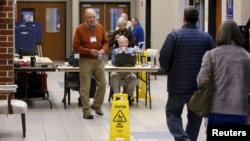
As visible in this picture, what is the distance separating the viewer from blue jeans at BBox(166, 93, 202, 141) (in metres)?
6.98

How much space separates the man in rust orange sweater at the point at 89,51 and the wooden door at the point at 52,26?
15489mm

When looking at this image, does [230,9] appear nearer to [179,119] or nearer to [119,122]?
[119,122]

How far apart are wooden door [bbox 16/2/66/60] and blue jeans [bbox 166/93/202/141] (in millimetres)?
19352

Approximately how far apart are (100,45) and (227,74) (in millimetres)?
5218

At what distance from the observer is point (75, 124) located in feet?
33.5

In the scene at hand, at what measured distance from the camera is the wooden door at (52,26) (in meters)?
26.2

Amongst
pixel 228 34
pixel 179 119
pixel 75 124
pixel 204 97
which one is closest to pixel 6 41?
pixel 75 124

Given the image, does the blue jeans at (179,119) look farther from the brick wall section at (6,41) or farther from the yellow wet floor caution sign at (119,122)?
the brick wall section at (6,41)

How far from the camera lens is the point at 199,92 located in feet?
19.5

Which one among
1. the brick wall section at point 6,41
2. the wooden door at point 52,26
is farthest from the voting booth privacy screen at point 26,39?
the wooden door at point 52,26

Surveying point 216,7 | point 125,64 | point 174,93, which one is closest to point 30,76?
point 125,64

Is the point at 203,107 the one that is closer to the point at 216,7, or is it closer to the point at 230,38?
the point at 230,38

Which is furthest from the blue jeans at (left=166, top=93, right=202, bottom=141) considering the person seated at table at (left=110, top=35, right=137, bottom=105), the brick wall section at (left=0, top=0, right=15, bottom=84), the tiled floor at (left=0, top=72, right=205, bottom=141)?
the person seated at table at (left=110, top=35, right=137, bottom=105)

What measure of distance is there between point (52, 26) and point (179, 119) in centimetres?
1978
